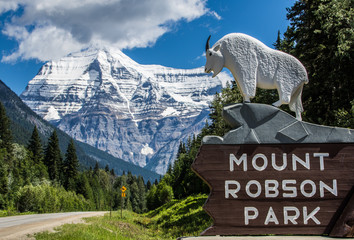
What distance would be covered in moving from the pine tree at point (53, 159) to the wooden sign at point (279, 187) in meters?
83.1

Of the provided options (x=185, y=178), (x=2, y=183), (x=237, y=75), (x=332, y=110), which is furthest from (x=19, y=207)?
(x=237, y=75)

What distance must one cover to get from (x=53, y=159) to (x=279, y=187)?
86.1 m

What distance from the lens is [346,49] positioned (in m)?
17.3

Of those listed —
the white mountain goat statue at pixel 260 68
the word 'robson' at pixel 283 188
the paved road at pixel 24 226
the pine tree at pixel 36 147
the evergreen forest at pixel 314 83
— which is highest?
the pine tree at pixel 36 147

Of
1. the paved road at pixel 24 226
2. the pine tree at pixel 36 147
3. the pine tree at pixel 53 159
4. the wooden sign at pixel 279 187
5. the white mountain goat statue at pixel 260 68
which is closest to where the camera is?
the wooden sign at pixel 279 187

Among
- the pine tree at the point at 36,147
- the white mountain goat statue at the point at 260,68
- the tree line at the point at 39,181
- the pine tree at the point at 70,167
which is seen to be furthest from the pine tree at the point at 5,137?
the white mountain goat statue at the point at 260,68

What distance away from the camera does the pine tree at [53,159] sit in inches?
3383

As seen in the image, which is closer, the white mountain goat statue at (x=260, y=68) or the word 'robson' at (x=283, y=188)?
the word 'robson' at (x=283, y=188)

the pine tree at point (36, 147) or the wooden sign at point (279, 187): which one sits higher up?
the pine tree at point (36, 147)

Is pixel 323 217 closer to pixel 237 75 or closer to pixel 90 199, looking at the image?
pixel 237 75

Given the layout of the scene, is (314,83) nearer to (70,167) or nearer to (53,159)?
(53,159)

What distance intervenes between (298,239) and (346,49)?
12.6 meters

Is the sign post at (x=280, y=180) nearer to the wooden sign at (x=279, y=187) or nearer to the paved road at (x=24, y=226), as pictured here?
the wooden sign at (x=279, y=187)

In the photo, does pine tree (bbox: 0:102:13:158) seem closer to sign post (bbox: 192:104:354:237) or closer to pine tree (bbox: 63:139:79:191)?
pine tree (bbox: 63:139:79:191)
